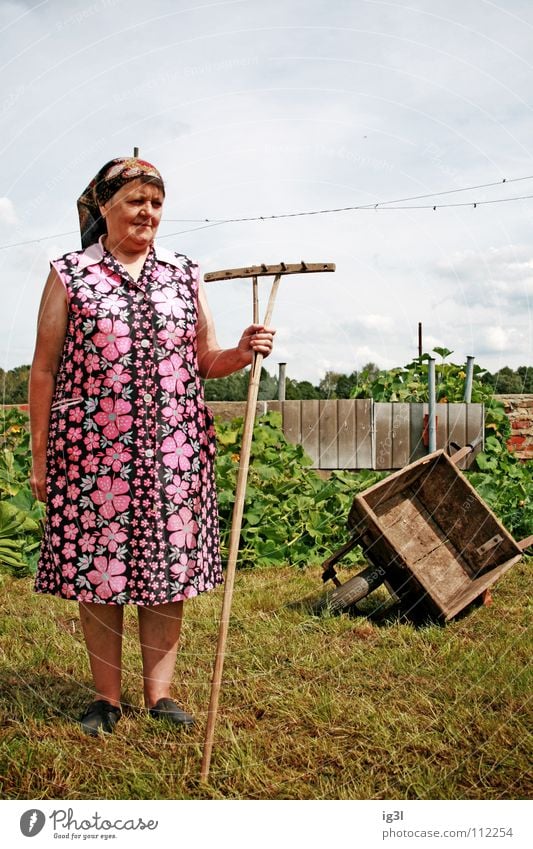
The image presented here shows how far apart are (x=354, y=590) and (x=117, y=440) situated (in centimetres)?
160

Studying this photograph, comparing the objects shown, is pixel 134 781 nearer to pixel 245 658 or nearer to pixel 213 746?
pixel 213 746

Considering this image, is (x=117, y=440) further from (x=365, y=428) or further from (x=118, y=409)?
(x=365, y=428)

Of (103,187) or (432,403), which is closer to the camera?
(103,187)

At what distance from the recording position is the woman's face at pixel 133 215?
202 centimetres

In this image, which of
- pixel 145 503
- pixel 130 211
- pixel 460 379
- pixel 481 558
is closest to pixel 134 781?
pixel 145 503

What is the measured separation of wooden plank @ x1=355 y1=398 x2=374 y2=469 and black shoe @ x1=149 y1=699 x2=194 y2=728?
3996 millimetres

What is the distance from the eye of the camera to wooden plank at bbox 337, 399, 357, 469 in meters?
6.02

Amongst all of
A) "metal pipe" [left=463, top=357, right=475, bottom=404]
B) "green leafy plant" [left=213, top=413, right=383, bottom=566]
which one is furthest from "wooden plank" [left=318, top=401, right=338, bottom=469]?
"metal pipe" [left=463, top=357, right=475, bottom=404]

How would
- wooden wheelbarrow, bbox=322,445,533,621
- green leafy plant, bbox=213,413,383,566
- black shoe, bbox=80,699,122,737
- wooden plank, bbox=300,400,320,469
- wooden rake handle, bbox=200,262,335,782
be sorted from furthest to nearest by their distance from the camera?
wooden plank, bbox=300,400,320,469 → green leafy plant, bbox=213,413,383,566 → wooden wheelbarrow, bbox=322,445,533,621 → black shoe, bbox=80,699,122,737 → wooden rake handle, bbox=200,262,335,782

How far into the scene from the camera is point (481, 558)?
3.53 meters

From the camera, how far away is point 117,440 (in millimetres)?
2039

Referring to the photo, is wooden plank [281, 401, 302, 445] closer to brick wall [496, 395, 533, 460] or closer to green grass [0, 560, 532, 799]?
brick wall [496, 395, 533, 460]

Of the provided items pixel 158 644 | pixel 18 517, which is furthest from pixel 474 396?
pixel 158 644

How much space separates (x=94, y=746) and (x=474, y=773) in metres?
1.05
